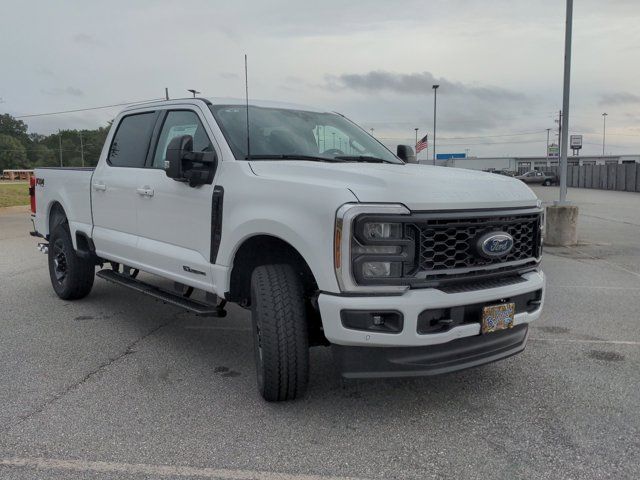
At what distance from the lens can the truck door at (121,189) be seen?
532 centimetres

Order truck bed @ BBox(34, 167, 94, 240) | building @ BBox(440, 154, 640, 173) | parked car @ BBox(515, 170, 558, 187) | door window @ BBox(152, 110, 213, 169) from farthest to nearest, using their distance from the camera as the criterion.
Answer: building @ BBox(440, 154, 640, 173) → parked car @ BBox(515, 170, 558, 187) → truck bed @ BBox(34, 167, 94, 240) → door window @ BBox(152, 110, 213, 169)

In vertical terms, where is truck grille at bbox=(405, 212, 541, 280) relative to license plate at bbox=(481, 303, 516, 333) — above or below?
above

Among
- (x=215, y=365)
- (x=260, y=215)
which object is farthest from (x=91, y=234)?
(x=260, y=215)

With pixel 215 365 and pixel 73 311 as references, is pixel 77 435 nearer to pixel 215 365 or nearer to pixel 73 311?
pixel 215 365

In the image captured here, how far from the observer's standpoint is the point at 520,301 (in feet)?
12.5

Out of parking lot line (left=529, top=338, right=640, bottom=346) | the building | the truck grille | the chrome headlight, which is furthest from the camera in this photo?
the building

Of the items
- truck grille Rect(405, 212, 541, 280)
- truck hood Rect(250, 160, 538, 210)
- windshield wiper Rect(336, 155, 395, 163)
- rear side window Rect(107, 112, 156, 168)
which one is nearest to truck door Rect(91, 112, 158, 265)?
rear side window Rect(107, 112, 156, 168)

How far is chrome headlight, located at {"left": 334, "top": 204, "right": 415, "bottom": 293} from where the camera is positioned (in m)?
3.24

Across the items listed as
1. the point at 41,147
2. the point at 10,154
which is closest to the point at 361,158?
the point at 10,154

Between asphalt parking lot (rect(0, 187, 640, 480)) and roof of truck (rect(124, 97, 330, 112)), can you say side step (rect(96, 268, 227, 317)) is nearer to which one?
asphalt parking lot (rect(0, 187, 640, 480))

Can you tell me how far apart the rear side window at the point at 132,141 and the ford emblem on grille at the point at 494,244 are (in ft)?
10.5

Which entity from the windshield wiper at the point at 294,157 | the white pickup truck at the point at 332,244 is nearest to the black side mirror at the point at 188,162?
the white pickup truck at the point at 332,244

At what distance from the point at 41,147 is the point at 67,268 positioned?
151 metres

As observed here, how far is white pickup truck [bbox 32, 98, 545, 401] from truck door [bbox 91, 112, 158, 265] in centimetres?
16
